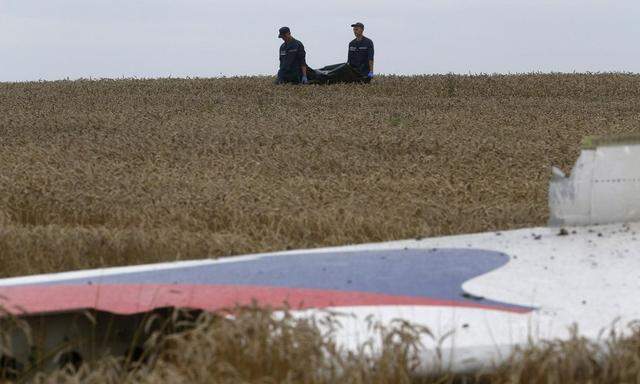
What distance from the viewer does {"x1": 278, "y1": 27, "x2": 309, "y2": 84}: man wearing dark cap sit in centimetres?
2091

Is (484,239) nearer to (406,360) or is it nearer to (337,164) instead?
(406,360)

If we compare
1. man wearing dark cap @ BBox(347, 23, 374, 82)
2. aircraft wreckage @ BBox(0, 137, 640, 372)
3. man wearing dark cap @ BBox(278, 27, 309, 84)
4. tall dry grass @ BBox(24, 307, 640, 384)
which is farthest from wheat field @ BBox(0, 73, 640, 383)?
man wearing dark cap @ BBox(347, 23, 374, 82)

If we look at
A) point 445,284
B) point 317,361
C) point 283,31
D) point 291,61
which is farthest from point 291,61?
point 317,361

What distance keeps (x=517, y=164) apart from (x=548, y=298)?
649cm

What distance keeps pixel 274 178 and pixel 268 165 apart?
31.8 inches

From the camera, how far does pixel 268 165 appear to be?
36.8ft

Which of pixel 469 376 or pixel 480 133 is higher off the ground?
pixel 480 133

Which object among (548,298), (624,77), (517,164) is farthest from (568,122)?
(548,298)

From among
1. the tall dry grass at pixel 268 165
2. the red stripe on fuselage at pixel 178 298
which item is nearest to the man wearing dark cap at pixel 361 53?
the tall dry grass at pixel 268 165

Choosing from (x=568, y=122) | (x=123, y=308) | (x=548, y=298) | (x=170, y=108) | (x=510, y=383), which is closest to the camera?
(x=510, y=383)

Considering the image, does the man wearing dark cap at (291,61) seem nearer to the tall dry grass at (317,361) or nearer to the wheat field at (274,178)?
the wheat field at (274,178)

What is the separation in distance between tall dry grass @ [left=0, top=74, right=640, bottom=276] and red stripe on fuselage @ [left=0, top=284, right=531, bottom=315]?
144cm

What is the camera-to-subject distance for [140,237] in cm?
726

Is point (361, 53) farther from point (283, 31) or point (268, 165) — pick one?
point (268, 165)
